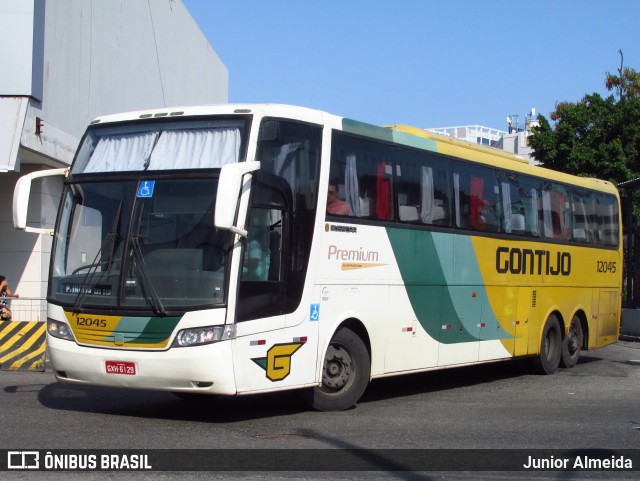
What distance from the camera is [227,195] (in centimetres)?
826

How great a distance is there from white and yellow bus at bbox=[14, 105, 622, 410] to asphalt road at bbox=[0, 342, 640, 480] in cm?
50

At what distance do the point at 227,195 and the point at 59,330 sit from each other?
272 cm

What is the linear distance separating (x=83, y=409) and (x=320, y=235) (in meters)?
3.45

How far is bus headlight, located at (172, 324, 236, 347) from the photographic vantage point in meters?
8.75

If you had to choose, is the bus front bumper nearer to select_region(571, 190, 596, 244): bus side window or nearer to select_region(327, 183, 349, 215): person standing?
select_region(327, 183, 349, 215): person standing

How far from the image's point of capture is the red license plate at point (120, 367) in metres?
8.91

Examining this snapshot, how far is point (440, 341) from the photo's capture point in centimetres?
1232

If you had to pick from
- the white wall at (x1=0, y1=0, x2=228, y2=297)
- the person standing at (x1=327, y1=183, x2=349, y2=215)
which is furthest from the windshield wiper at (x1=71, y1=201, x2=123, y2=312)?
the white wall at (x1=0, y1=0, x2=228, y2=297)

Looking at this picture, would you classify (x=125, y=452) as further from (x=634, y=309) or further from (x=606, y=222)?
(x=634, y=309)

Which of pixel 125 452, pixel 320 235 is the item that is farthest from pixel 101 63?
pixel 125 452

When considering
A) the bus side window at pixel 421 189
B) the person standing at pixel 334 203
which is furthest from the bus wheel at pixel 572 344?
the person standing at pixel 334 203

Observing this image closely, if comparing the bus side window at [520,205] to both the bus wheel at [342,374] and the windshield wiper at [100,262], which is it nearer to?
the bus wheel at [342,374]

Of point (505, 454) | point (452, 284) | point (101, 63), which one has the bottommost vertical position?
point (505, 454)

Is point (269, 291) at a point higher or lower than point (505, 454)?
higher
